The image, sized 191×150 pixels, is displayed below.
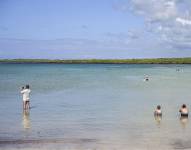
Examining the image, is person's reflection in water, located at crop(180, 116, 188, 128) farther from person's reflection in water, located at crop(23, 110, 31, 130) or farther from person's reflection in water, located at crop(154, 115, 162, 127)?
person's reflection in water, located at crop(23, 110, 31, 130)

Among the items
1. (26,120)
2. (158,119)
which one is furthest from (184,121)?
(26,120)

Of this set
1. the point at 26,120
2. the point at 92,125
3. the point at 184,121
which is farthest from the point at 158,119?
the point at 26,120

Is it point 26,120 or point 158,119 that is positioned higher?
point 26,120

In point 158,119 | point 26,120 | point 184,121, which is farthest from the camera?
point 158,119

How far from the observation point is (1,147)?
16812mm

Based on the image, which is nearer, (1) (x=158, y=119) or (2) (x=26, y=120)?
(2) (x=26, y=120)

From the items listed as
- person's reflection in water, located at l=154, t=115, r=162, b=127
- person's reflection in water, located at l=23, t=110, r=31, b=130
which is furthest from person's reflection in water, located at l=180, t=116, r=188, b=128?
person's reflection in water, located at l=23, t=110, r=31, b=130

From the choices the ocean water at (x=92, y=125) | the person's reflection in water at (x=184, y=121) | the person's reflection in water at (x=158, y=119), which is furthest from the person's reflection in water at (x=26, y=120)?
the person's reflection in water at (x=184, y=121)

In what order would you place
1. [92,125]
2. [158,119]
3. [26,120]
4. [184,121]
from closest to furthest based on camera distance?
[92,125]
[184,121]
[26,120]
[158,119]

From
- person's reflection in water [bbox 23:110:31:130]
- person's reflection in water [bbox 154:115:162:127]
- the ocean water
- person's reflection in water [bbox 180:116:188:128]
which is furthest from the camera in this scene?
person's reflection in water [bbox 154:115:162:127]

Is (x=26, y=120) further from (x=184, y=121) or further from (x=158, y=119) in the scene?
(x=184, y=121)

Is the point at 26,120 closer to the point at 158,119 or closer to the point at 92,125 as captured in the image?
the point at 92,125

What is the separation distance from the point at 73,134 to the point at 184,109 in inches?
296

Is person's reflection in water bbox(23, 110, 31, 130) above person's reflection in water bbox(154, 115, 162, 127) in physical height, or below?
above
